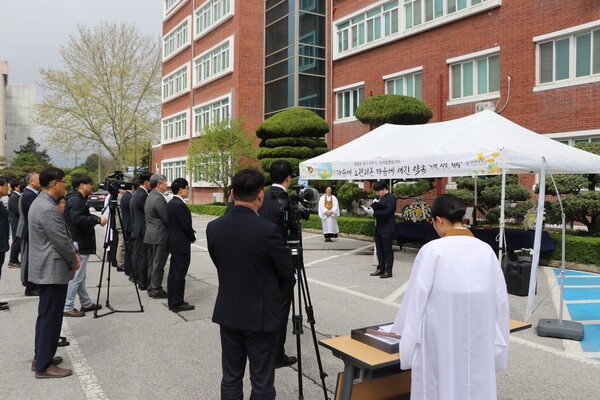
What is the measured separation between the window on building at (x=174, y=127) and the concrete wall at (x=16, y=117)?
6394 centimetres

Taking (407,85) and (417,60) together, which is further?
(407,85)

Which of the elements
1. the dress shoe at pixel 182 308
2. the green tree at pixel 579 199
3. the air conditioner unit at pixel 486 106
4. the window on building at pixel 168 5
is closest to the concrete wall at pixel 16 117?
the window on building at pixel 168 5

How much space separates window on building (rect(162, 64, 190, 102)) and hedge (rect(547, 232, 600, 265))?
3200 cm

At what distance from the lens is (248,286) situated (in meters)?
2.96

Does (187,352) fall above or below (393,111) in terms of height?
below

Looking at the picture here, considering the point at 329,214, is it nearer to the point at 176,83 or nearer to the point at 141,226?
the point at 141,226

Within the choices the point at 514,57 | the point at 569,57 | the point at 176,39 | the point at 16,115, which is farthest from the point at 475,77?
the point at 16,115

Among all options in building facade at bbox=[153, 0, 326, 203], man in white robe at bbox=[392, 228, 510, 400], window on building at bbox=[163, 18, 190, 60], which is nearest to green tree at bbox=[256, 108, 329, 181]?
building facade at bbox=[153, 0, 326, 203]

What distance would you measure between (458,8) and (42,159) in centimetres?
7460

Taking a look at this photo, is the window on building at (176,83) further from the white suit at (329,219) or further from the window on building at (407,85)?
the white suit at (329,219)

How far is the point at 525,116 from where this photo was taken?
16391 mm

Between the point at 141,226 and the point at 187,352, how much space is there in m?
3.98

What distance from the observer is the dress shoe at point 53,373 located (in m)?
4.32

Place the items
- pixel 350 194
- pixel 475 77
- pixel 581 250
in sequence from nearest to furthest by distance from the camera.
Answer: pixel 581 250, pixel 475 77, pixel 350 194
